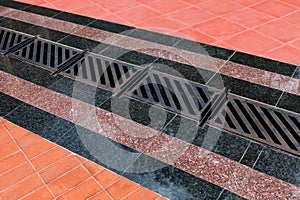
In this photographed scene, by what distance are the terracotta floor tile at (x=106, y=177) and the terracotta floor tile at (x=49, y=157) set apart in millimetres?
377

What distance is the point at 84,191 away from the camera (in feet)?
8.23

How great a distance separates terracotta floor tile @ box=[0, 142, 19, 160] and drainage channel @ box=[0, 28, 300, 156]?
39.8 inches

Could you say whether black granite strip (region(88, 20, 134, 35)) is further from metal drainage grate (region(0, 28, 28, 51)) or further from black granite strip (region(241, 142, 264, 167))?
black granite strip (region(241, 142, 264, 167))

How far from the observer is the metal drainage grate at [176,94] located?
3.17 meters

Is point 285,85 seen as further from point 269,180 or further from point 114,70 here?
point 114,70

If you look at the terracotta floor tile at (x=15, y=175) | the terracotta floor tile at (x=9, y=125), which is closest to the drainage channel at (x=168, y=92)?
the terracotta floor tile at (x=9, y=125)

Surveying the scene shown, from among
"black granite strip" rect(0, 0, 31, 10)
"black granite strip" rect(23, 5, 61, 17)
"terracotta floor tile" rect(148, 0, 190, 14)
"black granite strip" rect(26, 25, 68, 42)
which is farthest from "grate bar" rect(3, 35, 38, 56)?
"terracotta floor tile" rect(148, 0, 190, 14)

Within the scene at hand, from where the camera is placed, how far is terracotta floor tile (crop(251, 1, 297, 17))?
4.56 meters

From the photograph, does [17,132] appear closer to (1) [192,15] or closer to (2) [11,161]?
(2) [11,161]

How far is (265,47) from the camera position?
3.89 m

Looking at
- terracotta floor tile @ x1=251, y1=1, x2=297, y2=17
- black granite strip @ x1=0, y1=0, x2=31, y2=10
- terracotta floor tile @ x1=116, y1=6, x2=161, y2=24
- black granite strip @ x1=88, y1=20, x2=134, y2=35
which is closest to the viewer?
black granite strip @ x1=88, y1=20, x2=134, y2=35

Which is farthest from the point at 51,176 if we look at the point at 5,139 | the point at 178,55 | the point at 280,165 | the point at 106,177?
the point at 178,55

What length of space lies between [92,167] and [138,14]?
268 centimetres

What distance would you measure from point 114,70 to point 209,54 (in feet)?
3.41
